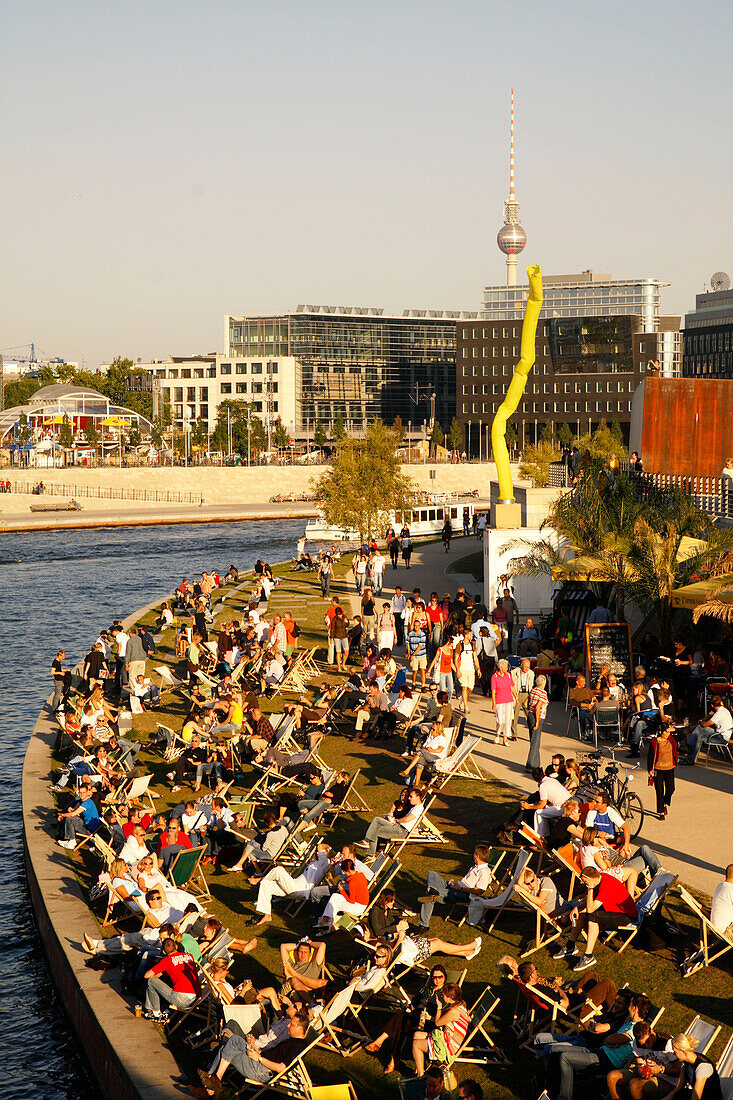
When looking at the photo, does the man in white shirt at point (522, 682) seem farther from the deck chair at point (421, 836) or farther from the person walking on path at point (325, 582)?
the person walking on path at point (325, 582)

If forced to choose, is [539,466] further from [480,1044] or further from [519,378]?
[480,1044]

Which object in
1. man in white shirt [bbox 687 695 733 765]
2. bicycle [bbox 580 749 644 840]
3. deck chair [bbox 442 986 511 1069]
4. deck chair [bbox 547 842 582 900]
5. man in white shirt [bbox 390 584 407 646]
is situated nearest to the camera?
deck chair [bbox 442 986 511 1069]

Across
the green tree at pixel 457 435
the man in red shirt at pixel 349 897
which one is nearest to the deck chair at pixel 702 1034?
the man in red shirt at pixel 349 897

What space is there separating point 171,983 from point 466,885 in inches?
118

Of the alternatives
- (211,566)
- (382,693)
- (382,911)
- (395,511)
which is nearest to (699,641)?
(382,693)

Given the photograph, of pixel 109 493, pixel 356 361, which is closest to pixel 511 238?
pixel 356 361

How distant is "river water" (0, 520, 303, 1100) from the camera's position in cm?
1141

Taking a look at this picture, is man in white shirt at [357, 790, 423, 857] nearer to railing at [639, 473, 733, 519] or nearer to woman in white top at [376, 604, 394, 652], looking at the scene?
woman in white top at [376, 604, 394, 652]

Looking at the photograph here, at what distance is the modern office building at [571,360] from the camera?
430ft

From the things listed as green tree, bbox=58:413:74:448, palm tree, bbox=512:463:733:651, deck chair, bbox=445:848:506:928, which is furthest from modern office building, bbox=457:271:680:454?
deck chair, bbox=445:848:506:928

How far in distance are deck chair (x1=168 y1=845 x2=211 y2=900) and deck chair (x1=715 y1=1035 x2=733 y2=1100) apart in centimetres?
621

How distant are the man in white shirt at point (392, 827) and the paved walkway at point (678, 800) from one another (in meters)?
2.42

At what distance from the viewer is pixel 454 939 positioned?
10.9 metres

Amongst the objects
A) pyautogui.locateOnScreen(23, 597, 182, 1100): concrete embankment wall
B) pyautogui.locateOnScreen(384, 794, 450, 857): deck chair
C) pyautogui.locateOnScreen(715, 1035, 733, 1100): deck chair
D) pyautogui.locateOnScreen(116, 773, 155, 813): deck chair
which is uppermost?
pyautogui.locateOnScreen(715, 1035, 733, 1100): deck chair
